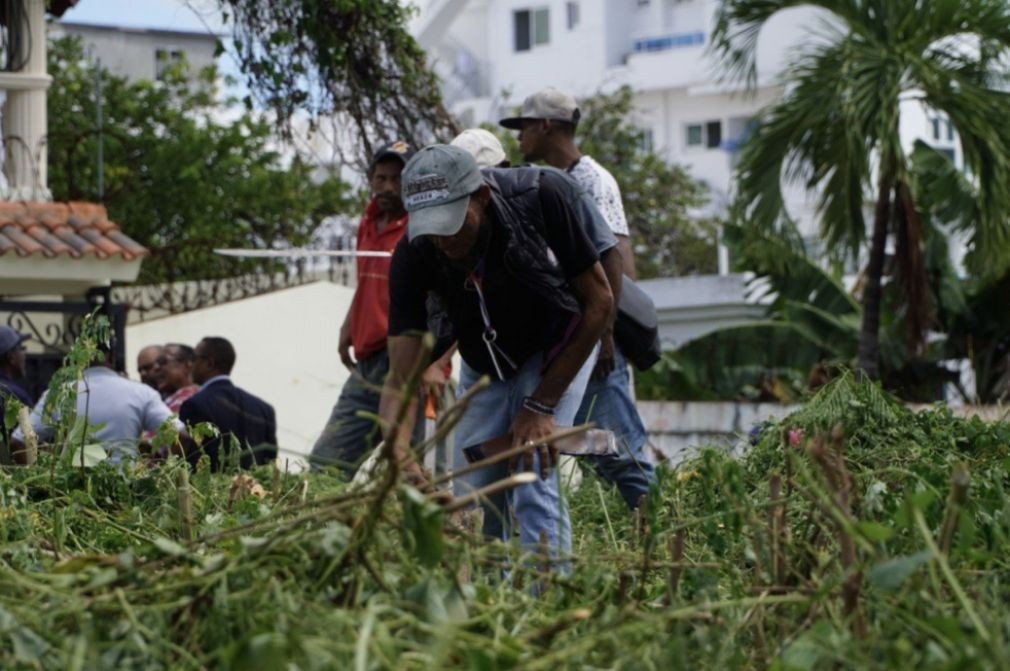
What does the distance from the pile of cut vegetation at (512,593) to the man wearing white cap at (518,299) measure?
3.62 feet

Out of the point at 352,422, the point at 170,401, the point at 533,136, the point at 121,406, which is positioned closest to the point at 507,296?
the point at 533,136

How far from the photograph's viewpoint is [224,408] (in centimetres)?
855

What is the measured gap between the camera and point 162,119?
89.9 ft

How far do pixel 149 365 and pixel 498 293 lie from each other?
16.9ft

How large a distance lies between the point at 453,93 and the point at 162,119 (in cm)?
2090

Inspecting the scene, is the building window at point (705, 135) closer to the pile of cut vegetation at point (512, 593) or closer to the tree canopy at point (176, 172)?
the tree canopy at point (176, 172)

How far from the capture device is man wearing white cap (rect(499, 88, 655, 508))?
614 cm

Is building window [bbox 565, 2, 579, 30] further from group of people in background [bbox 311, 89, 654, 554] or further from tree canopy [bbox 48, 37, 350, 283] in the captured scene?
group of people in background [bbox 311, 89, 654, 554]

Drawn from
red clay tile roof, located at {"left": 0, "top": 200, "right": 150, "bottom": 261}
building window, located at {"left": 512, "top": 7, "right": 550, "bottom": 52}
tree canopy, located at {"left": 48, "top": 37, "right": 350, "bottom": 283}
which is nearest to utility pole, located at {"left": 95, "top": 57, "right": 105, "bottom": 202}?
tree canopy, located at {"left": 48, "top": 37, "right": 350, "bottom": 283}

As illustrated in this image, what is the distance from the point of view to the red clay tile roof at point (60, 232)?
1155 centimetres

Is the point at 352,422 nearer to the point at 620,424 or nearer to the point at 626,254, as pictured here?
the point at 626,254

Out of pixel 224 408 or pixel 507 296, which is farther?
pixel 224 408

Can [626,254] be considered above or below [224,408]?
above

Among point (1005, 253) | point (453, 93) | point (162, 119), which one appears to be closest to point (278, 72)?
point (1005, 253)
